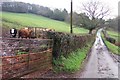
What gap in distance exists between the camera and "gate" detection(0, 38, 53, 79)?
34.5 ft

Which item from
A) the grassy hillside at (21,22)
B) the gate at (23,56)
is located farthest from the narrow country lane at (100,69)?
the grassy hillside at (21,22)

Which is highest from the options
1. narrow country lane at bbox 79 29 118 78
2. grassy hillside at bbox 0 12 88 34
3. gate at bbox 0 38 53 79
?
grassy hillside at bbox 0 12 88 34

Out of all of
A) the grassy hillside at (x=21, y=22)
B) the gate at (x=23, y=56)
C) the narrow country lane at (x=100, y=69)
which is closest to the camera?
the gate at (x=23, y=56)

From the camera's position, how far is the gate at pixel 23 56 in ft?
34.5

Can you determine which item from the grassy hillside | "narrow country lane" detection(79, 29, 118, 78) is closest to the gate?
"narrow country lane" detection(79, 29, 118, 78)

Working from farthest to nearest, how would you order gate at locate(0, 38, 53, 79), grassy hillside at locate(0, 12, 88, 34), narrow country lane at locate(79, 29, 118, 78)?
grassy hillside at locate(0, 12, 88, 34) → narrow country lane at locate(79, 29, 118, 78) → gate at locate(0, 38, 53, 79)

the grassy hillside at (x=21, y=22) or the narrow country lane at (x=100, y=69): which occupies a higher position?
the grassy hillside at (x=21, y=22)

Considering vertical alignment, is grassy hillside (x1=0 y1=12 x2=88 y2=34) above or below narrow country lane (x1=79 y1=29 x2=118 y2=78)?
above

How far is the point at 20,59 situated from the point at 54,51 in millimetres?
5507

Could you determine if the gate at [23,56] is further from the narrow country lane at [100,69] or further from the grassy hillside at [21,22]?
the grassy hillside at [21,22]

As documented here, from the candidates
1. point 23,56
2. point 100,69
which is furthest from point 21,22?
point 23,56

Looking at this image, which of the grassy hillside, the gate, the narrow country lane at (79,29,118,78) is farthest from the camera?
the grassy hillside

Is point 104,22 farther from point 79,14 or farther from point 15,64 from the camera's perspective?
point 15,64

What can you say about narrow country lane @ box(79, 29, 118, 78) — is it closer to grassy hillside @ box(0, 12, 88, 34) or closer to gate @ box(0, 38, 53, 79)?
gate @ box(0, 38, 53, 79)
